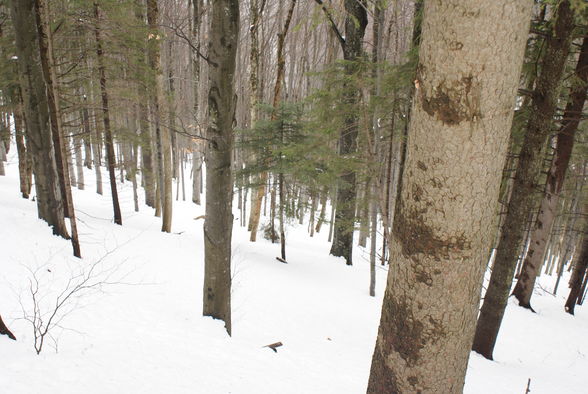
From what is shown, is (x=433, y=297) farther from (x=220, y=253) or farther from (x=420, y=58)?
(x=220, y=253)

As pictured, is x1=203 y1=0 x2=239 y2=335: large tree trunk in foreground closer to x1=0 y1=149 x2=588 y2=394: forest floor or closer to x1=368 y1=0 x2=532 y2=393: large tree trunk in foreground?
x1=0 y1=149 x2=588 y2=394: forest floor

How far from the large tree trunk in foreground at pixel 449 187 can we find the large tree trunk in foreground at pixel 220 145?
2.90m

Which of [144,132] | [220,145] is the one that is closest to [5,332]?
[220,145]

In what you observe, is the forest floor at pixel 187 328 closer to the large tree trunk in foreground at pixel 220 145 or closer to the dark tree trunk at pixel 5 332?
the dark tree trunk at pixel 5 332

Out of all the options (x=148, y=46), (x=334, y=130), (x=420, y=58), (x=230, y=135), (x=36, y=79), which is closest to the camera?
(x=420, y=58)

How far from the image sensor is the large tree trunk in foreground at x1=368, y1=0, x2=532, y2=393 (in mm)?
958

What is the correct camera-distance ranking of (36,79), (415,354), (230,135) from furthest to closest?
(36,79) < (230,135) < (415,354)

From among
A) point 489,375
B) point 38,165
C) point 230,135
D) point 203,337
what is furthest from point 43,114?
point 489,375

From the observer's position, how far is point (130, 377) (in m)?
2.98

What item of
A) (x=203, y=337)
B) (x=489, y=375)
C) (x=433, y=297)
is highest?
(x=433, y=297)

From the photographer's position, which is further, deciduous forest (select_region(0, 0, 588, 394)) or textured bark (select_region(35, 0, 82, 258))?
textured bark (select_region(35, 0, 82, 258))

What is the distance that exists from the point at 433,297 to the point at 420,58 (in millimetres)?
855

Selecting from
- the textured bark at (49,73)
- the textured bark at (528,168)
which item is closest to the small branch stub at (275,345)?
the textured bark at (528,168)

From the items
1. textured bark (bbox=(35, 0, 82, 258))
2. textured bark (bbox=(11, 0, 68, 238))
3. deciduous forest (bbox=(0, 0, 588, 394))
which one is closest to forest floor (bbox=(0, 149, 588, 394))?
deciduous forest (bbox=(0, 0, 588, 394))
